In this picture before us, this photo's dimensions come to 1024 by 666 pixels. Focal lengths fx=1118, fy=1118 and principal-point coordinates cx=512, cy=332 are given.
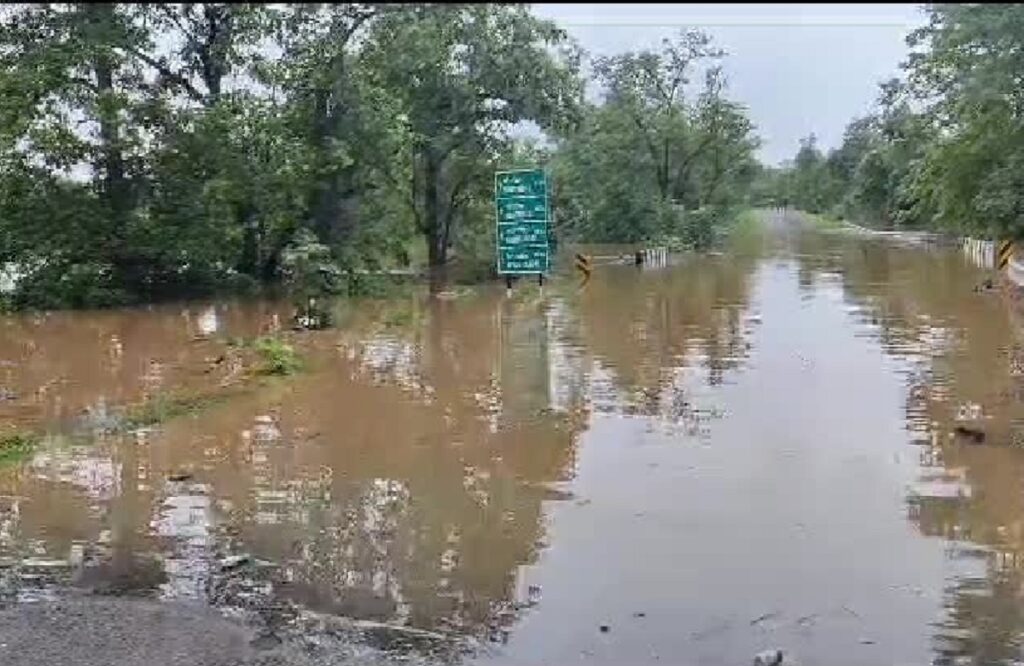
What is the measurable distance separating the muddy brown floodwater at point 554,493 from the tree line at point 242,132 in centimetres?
497

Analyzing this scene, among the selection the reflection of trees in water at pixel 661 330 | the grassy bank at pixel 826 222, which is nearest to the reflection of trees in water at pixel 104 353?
the reflection of trees in water at pixel 661 330

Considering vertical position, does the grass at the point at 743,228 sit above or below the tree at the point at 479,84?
below

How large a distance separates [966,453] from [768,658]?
179 inches

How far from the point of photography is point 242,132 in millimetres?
20203

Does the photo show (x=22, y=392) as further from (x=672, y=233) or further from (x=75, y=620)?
(x=672, y=233)

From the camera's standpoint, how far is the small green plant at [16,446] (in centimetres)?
866

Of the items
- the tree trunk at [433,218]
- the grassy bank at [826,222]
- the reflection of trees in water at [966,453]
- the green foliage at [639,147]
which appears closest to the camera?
the reflection of trees in water at [966,453]

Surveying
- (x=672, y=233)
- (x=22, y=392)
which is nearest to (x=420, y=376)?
(x=22, y=392)

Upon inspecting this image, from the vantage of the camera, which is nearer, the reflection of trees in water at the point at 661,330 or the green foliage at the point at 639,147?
the reflection of trees in water at the point at 661,330

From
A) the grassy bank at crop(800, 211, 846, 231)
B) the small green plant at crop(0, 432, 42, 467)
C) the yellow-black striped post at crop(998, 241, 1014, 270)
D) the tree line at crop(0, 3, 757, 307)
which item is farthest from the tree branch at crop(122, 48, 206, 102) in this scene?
the grassy bank at crop(800, 211, 846, 231)

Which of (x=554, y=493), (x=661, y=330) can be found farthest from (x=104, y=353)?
(x=554, y=493)

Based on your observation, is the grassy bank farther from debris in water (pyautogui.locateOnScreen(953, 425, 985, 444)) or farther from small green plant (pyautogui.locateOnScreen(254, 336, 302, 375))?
debris in water (pyautogui.locateOnScreen(953, 425, 985, 444))

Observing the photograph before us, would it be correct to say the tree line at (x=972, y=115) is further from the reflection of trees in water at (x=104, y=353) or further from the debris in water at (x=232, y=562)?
the debris in water at (x=232, y=562)

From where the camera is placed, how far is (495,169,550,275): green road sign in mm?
21828
